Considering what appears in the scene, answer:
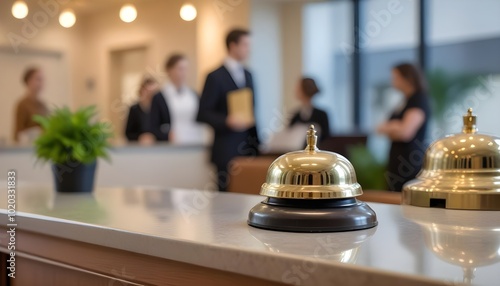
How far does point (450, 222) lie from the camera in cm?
100

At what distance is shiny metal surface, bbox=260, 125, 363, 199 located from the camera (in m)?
0.91

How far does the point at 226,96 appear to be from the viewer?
15.2ft

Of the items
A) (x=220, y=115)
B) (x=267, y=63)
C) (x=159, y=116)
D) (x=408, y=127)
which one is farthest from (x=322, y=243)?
(x=267, y=63)

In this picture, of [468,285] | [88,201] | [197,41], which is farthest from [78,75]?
[468,285]

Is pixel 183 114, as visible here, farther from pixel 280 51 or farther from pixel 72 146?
pixel 72 146

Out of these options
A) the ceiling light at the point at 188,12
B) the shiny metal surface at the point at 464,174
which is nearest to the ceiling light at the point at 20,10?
the ceiling light at the point at 188,12

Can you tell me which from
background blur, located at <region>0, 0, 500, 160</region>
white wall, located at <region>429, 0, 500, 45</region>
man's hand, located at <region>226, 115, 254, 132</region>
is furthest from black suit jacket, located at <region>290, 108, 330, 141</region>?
white wall, located at <region>429, 0, 500, 45</region>

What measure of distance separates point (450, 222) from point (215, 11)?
580cm

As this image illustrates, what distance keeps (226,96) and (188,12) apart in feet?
6.72

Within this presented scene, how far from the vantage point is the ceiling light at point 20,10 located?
6.27 metres

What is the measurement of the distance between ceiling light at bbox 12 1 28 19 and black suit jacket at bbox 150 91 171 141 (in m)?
1.64

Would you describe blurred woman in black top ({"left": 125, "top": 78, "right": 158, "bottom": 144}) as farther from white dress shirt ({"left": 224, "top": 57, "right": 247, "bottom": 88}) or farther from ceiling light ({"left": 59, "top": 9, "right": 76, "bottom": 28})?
white dress shirt ({"left": 224, "top": 57, "right": 247, "bottom": 88})

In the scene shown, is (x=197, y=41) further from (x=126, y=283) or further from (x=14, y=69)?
(x=126, y=283)

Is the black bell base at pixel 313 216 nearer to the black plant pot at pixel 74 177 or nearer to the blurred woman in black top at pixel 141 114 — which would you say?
the black plant pot at pixel 74 177
